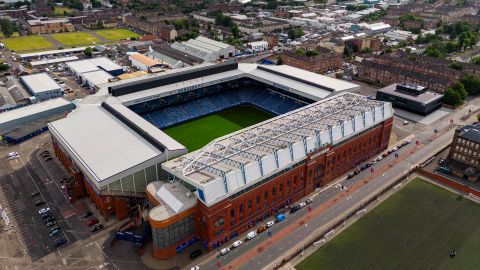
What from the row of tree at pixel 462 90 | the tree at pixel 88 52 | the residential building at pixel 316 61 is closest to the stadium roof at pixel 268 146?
the row of tree at pixel 462 90

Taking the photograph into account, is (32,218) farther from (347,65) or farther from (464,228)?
(347,65)

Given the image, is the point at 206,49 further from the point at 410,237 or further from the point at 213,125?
the point at 410,237

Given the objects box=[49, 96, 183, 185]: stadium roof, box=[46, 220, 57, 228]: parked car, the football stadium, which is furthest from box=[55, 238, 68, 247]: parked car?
box=[49, 96, 183, 185]: stadium roof

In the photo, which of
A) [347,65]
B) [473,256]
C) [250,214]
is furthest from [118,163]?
[347,65]

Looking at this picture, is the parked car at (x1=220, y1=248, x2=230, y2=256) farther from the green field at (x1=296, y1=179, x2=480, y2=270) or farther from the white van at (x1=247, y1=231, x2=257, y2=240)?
the green field at (x1=296, y1=179, x2=480, y2=270)

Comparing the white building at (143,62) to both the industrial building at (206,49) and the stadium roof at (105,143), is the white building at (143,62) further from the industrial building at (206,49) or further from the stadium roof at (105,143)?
the stadium roof at (105,143)

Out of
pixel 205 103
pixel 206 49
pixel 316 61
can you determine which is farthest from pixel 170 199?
pixel 206 49
